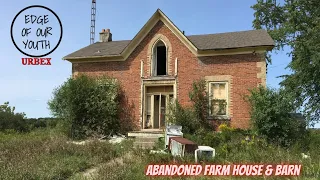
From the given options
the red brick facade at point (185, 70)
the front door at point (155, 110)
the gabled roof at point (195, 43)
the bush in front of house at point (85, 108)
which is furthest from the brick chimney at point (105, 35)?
the front door at point (155, 110)

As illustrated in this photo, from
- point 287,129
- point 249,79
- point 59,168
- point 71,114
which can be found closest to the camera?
point 59,168

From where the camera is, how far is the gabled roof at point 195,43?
18112 millimetres

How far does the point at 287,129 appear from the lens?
14.8 meters

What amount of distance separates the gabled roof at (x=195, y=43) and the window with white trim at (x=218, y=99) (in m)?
1.96

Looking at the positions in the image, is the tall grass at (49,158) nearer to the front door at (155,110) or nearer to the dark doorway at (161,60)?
the front door at (155,110)

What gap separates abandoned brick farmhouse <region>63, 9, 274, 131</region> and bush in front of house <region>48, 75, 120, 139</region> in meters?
1.39

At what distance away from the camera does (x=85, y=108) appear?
19.1m

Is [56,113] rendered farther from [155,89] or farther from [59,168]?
[59,168]

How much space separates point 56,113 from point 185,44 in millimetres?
8985

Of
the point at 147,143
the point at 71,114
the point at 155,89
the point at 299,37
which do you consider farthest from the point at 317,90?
the point at 71,114

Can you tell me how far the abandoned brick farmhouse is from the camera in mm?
17781

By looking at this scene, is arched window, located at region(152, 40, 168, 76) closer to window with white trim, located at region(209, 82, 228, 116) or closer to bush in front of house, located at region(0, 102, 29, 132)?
window with white trim, located at region(209, 82, 228, 116)

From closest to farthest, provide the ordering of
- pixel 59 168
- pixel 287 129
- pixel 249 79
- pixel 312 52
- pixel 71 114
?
pixel 59 168
pixel 287 129
pixel 249 79
pixel 71 114
pixel 312 52

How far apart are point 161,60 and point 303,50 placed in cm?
1166
